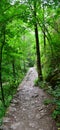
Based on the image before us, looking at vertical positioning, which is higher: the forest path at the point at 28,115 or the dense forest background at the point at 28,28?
the dense forest background at the point at 28,28

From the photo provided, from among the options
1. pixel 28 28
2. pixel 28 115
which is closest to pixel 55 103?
pixel 28 115

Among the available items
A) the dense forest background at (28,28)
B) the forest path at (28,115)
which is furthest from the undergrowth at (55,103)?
the forest path at (28,115)

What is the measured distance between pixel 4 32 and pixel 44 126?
5360mm

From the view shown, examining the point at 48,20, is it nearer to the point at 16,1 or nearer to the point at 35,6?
the point at 35,6

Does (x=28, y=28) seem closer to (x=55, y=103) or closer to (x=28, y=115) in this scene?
(x=55, y=103)

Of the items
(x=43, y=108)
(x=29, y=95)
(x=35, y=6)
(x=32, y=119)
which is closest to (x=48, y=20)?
(x=35, y=6)

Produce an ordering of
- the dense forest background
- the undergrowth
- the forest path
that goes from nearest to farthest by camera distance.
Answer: the forest path, the undergrowth, the dense forest background

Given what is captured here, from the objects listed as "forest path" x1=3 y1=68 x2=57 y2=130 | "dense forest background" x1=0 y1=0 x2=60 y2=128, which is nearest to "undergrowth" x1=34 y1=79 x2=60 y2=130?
"dense forest background" x1=0 y1=0 x2=60 y2=128

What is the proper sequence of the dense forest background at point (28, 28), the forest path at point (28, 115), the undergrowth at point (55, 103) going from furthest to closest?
1. the dense forest background at point (28, 28)
2. the undergrowth at point (55, 103)
3. the forest path at point (28, 115)

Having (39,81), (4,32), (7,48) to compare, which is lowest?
(39,81)

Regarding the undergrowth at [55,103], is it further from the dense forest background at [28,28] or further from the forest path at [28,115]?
the forest path at [28,115]

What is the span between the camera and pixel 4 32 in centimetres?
953

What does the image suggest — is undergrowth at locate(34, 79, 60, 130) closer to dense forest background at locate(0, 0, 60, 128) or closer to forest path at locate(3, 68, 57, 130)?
dense forest background at locate(0, 0, 60, 128)

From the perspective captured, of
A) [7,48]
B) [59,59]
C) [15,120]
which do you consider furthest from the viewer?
[59,59]
